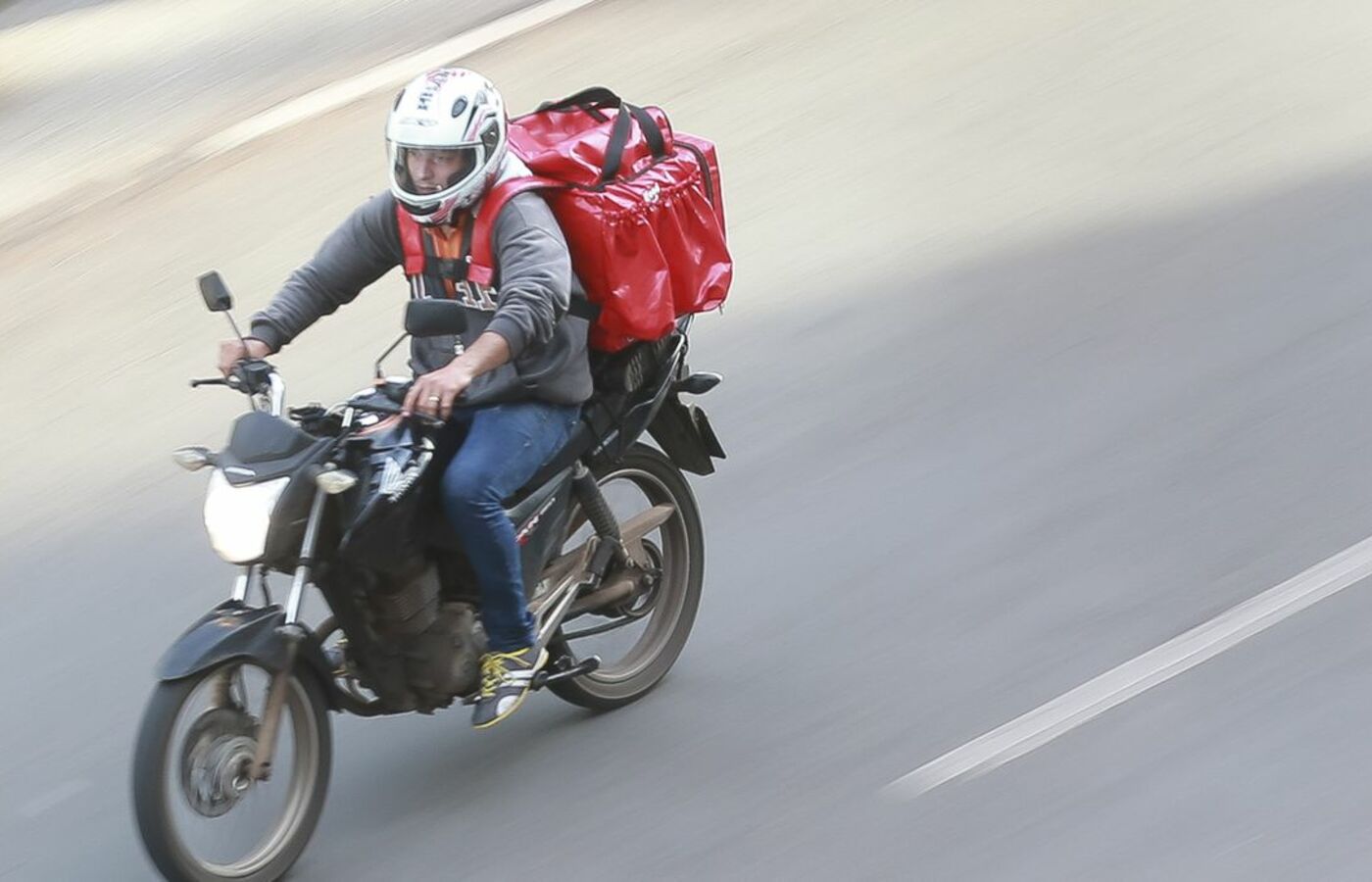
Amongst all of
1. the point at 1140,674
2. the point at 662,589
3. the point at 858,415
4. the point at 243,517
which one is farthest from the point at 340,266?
the point at 858,415

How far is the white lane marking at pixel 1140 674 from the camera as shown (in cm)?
602

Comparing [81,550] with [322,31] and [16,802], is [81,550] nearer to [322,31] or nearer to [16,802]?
[16,802]

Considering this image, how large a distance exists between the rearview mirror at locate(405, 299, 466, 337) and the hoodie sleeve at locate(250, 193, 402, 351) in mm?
905

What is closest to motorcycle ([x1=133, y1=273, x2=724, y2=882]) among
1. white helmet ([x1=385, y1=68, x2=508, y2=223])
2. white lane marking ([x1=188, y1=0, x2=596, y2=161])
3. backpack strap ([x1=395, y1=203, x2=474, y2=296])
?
backpack strap ([x1=395, y1=203, x2=474, y2=296])

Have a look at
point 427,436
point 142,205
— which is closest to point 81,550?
point 427,436

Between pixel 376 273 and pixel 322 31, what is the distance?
710 centimetres

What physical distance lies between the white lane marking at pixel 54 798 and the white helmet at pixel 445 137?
1.89 m

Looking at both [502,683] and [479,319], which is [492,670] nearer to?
[502,683]

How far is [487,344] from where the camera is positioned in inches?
218

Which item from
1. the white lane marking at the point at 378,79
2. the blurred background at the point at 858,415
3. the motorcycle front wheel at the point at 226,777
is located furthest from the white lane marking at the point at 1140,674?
the white lane marking at the point at 378,79

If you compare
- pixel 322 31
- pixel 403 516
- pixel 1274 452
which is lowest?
pixel 1274 452

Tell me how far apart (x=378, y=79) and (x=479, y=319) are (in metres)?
6.54

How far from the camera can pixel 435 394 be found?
212 inches

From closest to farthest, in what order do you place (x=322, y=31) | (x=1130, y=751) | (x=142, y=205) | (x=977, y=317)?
1. (x=1130, y=751)
2. (x=977, y=317)
3. (x=142, y=205)
4. (x=322, y=31)
